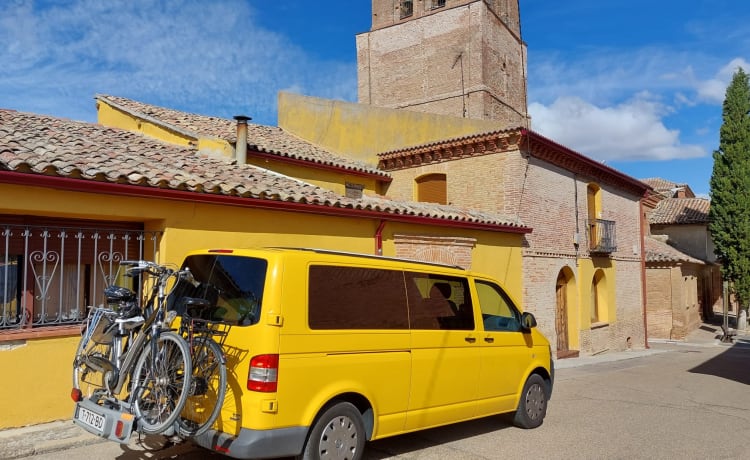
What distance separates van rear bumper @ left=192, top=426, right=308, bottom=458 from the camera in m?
4.04

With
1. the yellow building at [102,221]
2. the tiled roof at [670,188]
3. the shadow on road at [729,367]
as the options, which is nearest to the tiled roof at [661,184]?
the tiled roof at [670,188]


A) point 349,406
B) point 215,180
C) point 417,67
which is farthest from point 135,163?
point 417,67

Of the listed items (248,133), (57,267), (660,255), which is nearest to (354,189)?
(248,133)

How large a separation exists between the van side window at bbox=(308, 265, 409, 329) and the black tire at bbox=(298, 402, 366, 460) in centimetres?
69

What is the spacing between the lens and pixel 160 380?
13.7 feet

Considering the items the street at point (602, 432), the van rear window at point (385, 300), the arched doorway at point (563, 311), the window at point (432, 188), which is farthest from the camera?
the arched doorway at point (563, 311)

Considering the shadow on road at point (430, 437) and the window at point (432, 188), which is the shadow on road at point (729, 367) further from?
the window at point (432, 188)

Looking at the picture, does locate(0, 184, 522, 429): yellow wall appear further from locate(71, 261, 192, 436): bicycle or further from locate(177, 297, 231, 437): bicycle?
locate(177, 297, 231, 437): bicycle

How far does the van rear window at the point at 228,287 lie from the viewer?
4.36 metres

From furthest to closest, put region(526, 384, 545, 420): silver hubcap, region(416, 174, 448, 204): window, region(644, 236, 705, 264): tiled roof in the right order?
1. region(644, 236, 705, 264): tiled roof
2. region(416, 174, 448, 204): window
3. region(526, 384, 545, 420): silver hubcap

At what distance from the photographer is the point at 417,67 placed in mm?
32562

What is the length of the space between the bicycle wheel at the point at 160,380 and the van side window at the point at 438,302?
83.3 inches

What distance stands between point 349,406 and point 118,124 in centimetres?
1135

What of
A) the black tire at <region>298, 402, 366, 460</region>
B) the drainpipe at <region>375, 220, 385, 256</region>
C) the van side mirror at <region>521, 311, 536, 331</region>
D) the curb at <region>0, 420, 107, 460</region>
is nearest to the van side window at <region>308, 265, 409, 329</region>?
the black tire at <region>298, 402, 366, 460</region>
